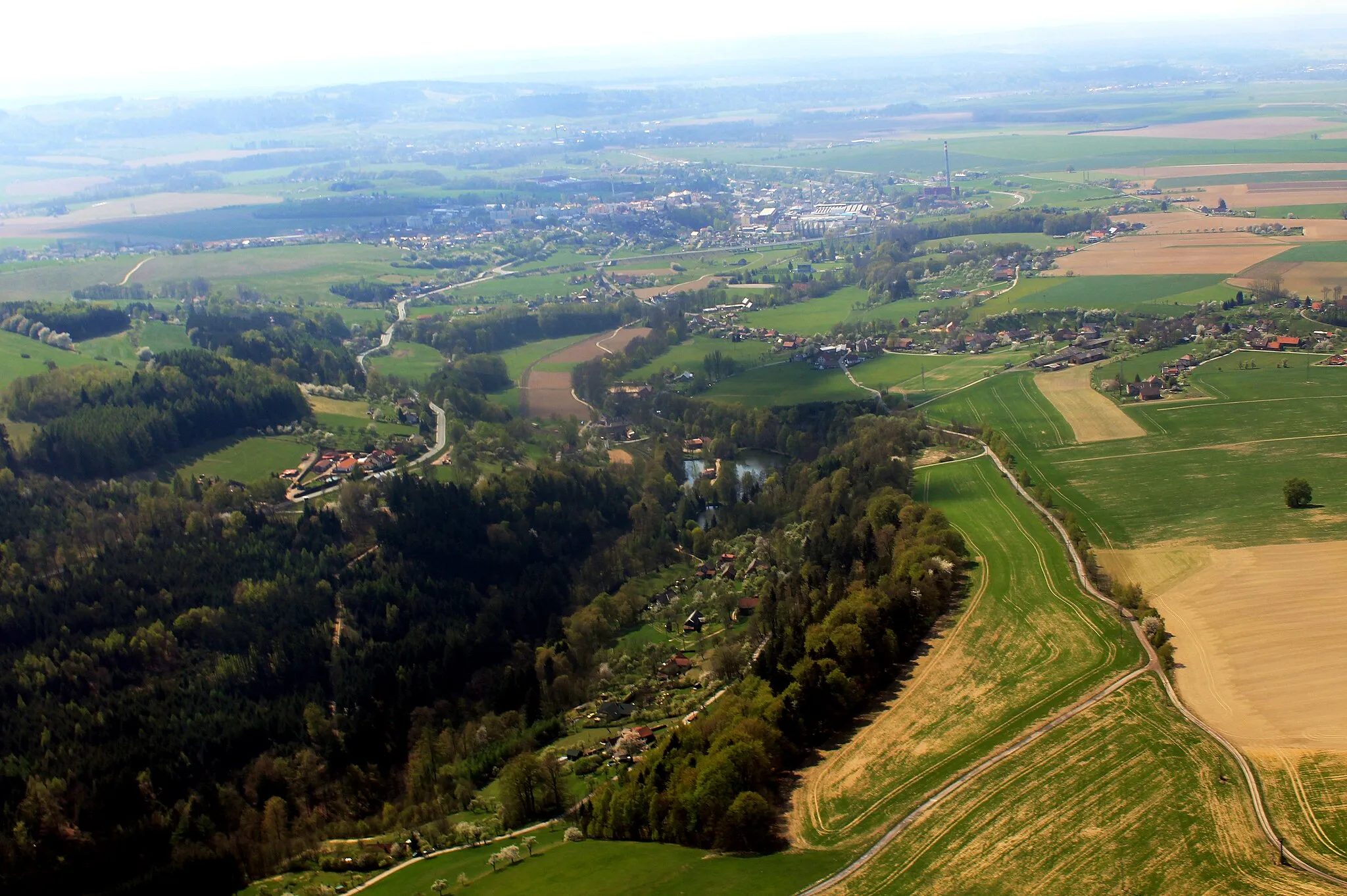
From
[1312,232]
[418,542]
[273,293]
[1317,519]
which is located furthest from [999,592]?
[273,293]

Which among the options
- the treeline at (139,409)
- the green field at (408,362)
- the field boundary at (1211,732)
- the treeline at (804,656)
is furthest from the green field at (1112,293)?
the treeline at (139,409)

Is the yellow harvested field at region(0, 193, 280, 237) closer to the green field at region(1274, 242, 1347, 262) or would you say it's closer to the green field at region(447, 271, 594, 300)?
the green field at region(447, 271, 594, 300)

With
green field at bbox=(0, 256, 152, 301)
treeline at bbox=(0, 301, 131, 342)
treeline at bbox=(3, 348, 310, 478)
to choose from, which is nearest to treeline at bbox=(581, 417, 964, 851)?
treeline at bbox=(3, 348, 310, 478)

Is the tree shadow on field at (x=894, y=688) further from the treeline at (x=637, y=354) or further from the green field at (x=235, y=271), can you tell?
the green field at (x=235, y=271)

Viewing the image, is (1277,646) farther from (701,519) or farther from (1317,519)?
(701,519)

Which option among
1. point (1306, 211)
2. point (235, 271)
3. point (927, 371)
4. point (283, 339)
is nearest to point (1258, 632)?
point (927, 371)

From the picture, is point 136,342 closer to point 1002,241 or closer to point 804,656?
point 804,656
